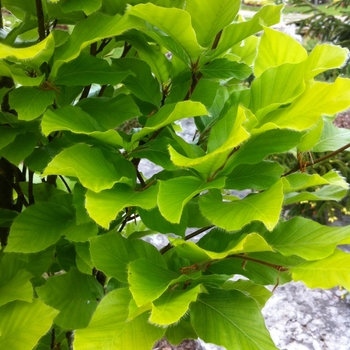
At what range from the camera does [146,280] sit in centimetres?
37

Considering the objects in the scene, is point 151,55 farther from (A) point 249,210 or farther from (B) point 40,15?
(A) point 249,210

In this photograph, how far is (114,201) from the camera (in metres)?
0.35

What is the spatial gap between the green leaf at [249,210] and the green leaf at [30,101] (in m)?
0.19

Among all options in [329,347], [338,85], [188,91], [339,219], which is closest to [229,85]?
[188,91]

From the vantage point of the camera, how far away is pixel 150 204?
354 mm

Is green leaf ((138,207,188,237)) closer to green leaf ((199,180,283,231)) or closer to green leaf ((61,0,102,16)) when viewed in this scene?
green leaf ((199,180,283,231))

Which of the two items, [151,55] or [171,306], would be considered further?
[151,55]

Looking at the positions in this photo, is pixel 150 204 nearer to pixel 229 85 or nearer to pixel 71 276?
pixel 71 276

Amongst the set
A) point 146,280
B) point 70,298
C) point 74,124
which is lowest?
point 70,298

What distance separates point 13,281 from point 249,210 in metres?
0.31

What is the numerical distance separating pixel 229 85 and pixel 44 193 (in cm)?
34

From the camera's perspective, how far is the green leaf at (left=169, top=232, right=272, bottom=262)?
1.05 ft

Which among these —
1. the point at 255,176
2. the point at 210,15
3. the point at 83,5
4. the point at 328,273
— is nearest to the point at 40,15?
the point at 83,5

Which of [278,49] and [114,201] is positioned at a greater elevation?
[278,49]
